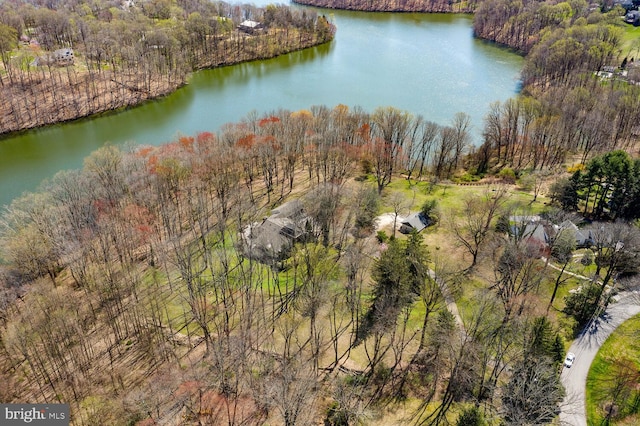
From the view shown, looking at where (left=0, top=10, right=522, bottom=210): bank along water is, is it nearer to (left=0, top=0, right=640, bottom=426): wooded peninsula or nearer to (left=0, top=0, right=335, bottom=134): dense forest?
(left=0, top=0, right=335, bottom=134): dense forest

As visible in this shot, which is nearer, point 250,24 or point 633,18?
point 633,18

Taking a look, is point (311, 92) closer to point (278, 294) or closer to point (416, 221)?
point (416, 221)

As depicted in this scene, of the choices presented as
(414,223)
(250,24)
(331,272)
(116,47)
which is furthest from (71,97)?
(414,223)

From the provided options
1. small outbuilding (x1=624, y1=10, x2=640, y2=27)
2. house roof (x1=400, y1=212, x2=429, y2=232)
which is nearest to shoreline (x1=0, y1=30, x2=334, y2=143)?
house roof (x1=400, y1=212, x2=429, y2=232)

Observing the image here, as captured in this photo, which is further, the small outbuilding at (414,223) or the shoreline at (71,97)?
the shoreline at (71,97)

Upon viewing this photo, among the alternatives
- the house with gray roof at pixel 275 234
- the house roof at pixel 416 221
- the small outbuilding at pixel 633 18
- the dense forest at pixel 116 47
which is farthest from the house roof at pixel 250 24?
the small outbuilding at pixel 633 18

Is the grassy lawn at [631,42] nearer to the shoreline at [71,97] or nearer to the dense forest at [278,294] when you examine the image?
the dense forest at [278,294]
